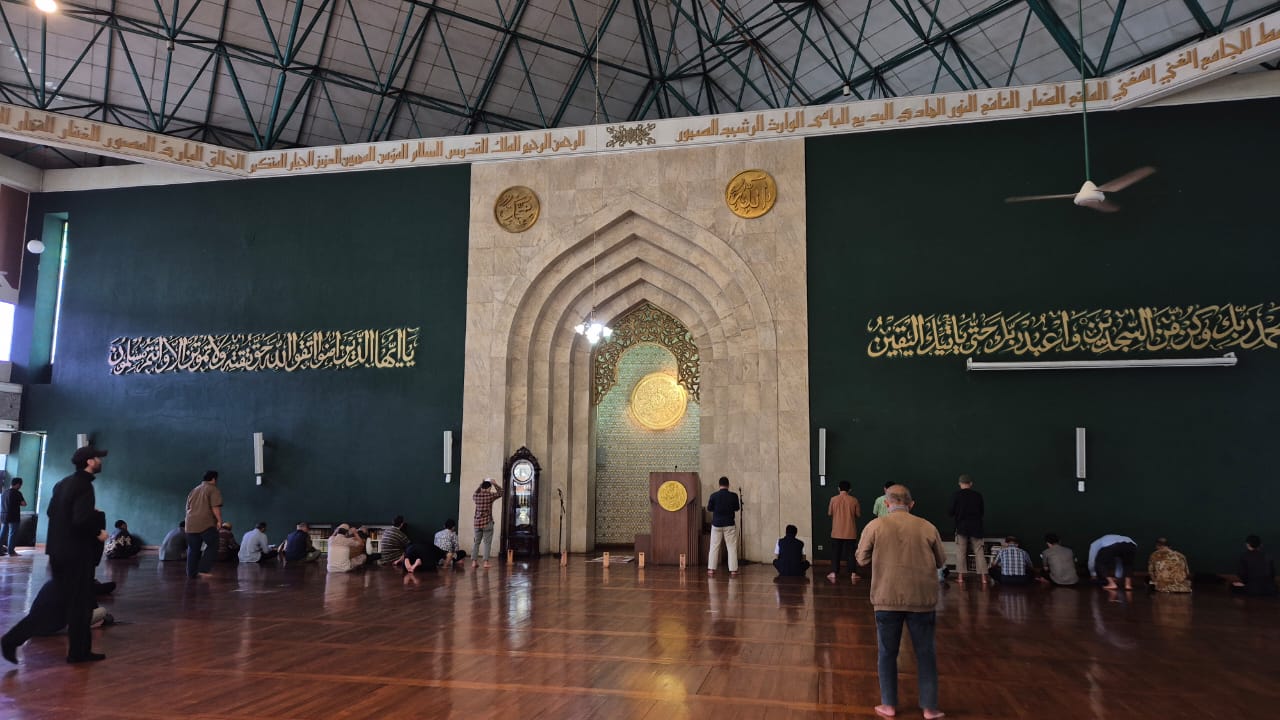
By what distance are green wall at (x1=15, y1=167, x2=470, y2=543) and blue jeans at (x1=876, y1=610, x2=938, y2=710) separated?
23.7ft

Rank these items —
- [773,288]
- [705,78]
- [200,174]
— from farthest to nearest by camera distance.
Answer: [705,78]
[200,174]
[773,288]

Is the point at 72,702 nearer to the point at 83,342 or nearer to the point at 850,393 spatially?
the point at 850,393

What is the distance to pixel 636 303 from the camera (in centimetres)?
1041

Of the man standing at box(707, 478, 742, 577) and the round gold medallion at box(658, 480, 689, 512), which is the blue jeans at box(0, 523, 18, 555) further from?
the man standing at box(707, 478, 742, 577)

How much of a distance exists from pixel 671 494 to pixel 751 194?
139 inches

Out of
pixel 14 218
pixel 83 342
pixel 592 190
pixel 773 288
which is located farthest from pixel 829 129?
pixel 14 218

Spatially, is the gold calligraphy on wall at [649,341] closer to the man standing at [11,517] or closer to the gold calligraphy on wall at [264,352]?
the gold calligraphy on wall at [264,352]

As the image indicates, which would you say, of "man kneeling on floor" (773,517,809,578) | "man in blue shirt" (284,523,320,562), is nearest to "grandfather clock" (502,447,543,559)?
"man in blue shirt" (284,523,320,562)

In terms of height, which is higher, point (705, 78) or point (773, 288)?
point (705, 78)

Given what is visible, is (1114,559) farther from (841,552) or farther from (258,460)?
(258,460)

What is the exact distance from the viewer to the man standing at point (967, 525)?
7375 mm

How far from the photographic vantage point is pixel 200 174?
35.5 feet

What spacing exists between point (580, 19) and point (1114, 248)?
703cm

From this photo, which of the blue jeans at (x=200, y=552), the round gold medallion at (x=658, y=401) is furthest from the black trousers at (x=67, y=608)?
the round gold medallion at (x=658, y=401)
